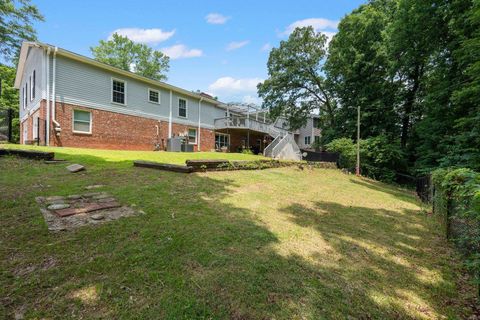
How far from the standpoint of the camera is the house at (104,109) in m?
11.9

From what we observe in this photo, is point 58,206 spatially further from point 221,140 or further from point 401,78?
point 401,78

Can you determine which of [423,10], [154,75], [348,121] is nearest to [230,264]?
[423,10]

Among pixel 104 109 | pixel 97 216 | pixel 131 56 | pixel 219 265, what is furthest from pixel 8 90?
pixel 219 265

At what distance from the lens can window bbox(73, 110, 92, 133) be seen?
12828mm

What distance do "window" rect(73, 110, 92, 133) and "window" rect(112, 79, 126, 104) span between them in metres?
1.86

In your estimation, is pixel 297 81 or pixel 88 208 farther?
pixel 297 81

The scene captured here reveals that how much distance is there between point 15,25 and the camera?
62.4ft

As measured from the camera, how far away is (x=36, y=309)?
72.1 inches

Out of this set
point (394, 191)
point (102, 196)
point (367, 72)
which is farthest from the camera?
point (367, 72)

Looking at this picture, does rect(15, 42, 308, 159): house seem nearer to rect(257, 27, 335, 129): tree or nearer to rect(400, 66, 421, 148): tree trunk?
rect(257, 27, 335, 129): tree

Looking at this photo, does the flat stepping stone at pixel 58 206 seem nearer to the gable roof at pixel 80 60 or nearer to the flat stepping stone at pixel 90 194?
the flat stepping stone at pixel 90 194

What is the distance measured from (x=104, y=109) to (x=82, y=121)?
1376 millimetres

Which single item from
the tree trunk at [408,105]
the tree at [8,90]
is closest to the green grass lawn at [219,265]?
the tree trunk at [408,105]

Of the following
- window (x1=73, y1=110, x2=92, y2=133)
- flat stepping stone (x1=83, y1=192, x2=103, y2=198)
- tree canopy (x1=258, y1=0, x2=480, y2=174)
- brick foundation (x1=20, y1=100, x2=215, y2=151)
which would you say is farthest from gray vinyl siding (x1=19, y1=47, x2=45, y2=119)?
tree canopy (x1=258, y1=0, x2=480, y2=174)
